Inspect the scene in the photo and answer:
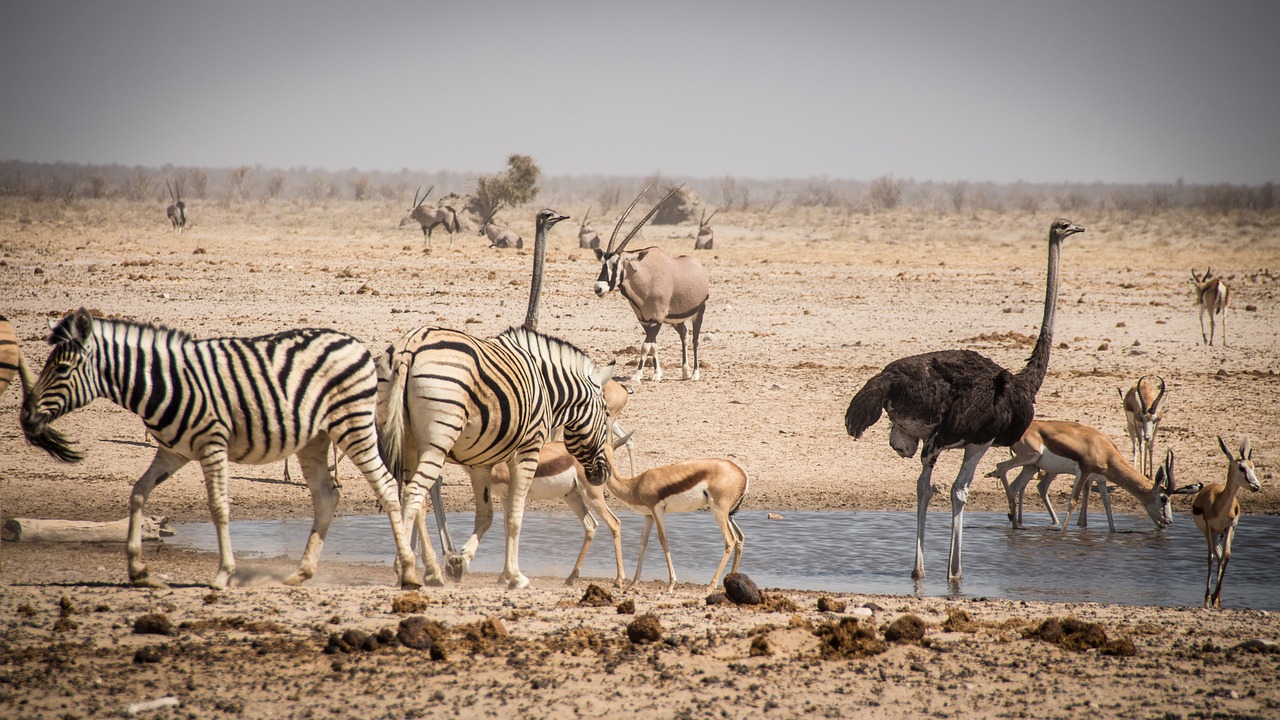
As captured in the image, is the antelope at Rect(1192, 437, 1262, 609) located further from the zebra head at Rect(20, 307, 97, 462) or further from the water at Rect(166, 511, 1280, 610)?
the zebra head at Rect(20, 307, 97, 462)

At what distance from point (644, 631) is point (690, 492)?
9.41 ft

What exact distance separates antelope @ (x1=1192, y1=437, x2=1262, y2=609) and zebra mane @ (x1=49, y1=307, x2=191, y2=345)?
736 cm

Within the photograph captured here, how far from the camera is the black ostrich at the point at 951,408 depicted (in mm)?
9961

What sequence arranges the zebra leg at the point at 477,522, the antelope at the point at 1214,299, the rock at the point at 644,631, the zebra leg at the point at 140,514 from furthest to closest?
the antelope at the point at 1214,299 → the zebra leg at the point at 477,522 → the zebra leg at the point at 140,514 → the rock at the point at 644,631

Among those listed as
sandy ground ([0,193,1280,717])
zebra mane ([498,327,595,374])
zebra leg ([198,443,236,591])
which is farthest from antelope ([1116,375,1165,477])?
zebra leg ([198,443,236,591])

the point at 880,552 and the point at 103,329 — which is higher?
the point at 103,329

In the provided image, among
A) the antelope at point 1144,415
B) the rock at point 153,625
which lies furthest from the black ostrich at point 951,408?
the rock at point 153,625

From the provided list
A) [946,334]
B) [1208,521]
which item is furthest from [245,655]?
[946,334]

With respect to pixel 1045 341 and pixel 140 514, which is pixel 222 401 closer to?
pixel 140 514

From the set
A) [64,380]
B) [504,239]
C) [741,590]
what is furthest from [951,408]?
[504,239]

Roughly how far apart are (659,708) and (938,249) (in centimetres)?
3132

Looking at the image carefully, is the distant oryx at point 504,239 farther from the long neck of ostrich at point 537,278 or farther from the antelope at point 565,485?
the antelope at point 565,485

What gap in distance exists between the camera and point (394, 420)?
7594mm

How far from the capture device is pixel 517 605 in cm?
732
